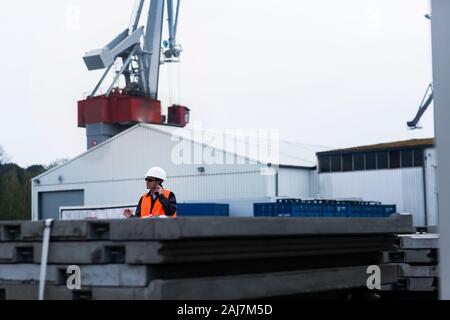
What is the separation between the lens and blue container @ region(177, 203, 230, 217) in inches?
1042

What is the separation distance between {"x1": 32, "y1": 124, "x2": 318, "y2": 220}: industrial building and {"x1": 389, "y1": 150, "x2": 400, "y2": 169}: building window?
13.3 ft

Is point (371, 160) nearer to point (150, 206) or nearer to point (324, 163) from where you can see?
point (324, 163)

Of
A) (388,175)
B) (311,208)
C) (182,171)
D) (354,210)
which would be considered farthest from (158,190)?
(182,171)

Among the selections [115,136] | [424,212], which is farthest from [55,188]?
[424,212]

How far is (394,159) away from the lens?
98.9 feet

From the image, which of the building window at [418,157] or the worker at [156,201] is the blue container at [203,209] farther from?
the worker at [156,201]

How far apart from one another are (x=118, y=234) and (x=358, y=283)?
1.69 metres

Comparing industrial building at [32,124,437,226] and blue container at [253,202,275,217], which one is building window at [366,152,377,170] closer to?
industrial building at [32,124,437,226]

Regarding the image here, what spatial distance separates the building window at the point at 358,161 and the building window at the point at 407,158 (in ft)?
6.41

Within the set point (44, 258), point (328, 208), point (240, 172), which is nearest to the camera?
point (44, 258)

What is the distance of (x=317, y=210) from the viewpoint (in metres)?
24.8

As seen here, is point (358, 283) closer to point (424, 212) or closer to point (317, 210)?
point (317, 210)

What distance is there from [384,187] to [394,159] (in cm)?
129

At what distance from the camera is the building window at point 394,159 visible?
30.0 meters
